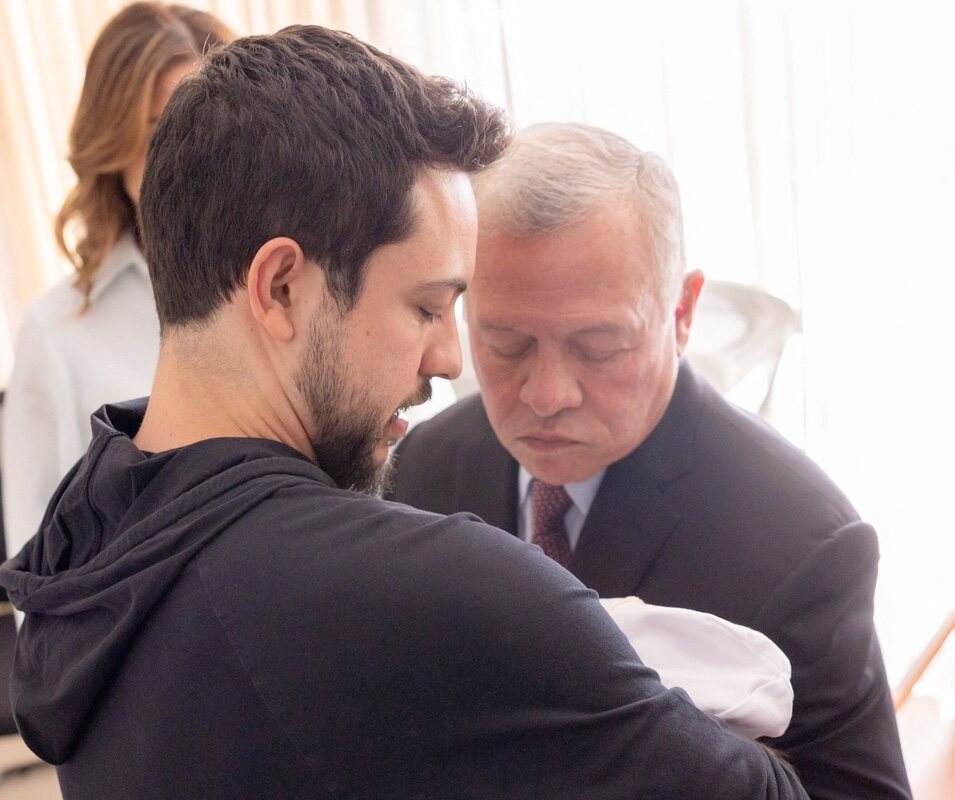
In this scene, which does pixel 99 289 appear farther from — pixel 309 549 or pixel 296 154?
pixel 309 549

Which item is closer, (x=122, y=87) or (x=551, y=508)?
(x=551, y=508)

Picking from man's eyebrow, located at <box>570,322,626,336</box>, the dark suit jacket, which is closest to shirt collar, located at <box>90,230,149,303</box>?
the dark suit jacket

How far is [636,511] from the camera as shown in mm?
1400

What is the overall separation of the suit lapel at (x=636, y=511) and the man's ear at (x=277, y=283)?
65 cm

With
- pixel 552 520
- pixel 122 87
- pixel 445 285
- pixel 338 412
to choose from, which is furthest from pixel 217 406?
pixel 122 87

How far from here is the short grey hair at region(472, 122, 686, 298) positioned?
4.35ft

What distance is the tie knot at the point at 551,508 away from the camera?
1501mm

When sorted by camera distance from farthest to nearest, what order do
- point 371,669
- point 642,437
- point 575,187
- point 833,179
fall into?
point 833,179
point 642,437
point 575,187
point 371,669

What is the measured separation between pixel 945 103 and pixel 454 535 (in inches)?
73.3

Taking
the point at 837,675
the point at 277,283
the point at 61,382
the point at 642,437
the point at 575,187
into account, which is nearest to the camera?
the point at 277,283

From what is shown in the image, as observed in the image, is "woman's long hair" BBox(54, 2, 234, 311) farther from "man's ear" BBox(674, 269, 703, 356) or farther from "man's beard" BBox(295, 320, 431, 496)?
"man's beard" BBox(295, 320, 431, 496)

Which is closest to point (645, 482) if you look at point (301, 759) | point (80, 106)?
point (301, 759)

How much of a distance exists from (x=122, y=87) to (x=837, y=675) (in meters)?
1.70

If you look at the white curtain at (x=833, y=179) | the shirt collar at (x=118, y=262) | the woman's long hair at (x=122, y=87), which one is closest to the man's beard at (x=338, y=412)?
the woman's long hair at (x=122, y=87)
